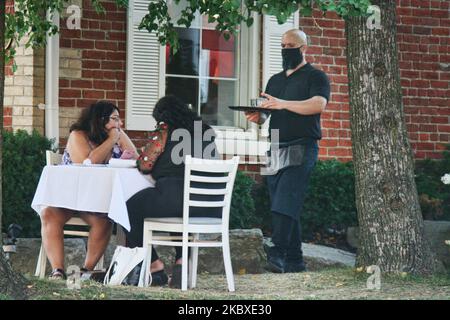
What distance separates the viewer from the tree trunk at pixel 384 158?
359 inches

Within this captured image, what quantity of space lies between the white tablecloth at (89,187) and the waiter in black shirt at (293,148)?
1576 mm

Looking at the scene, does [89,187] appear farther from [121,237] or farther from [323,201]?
[323,201]

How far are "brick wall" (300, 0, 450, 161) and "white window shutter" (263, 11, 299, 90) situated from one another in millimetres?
729

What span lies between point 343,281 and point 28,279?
2540mm

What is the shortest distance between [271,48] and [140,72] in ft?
4.58

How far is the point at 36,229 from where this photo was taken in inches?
418

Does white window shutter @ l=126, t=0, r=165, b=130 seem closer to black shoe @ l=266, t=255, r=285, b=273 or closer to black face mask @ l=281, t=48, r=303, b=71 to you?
black face mask @ l=281, t=48, r=303, b=71

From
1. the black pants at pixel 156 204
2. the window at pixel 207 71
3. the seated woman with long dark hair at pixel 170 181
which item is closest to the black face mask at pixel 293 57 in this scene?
the seated woman with long dark hair at pixel 170 181

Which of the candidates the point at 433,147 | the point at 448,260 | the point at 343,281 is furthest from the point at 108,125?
the point at 433,147

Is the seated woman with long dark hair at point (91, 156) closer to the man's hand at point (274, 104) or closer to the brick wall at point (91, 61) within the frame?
the man's hand at point (274, 104)

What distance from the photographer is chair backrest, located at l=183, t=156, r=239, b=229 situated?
870cm

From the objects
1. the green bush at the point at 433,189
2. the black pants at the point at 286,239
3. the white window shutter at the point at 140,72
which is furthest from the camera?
the green bush at the point at 433,189

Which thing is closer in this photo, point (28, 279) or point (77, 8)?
point (28, 279)
